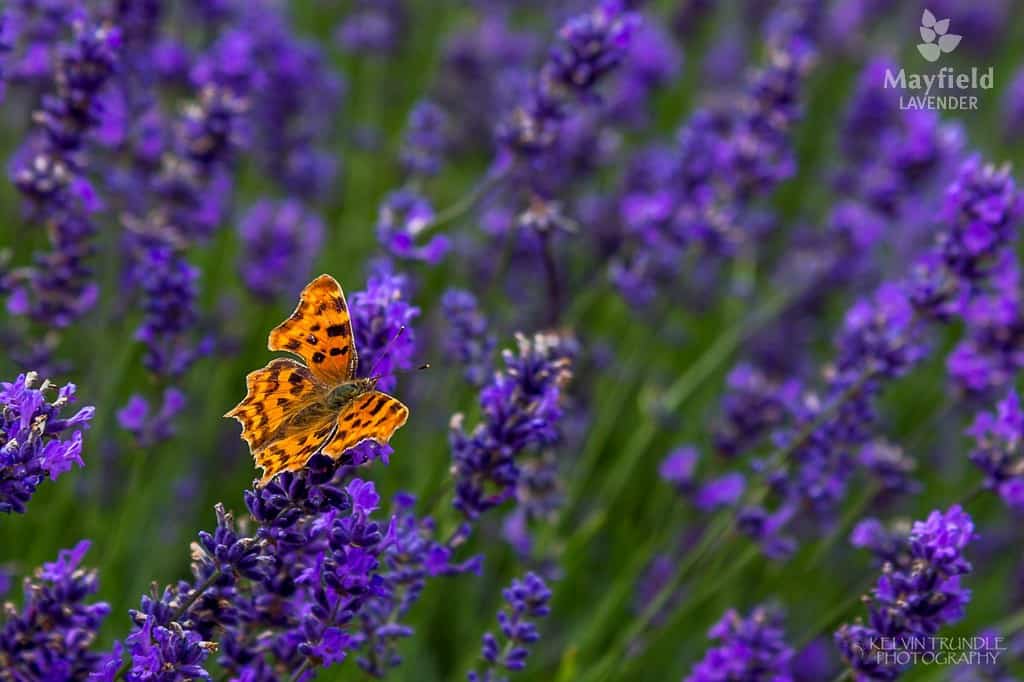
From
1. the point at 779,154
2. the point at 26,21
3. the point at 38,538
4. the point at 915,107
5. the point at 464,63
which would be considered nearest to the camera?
the point at 38,538

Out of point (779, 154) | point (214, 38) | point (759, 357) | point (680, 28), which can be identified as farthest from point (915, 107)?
point (214, 38)

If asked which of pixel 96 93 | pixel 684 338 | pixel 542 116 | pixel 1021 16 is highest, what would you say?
pixel 1021 16

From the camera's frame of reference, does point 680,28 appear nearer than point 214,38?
No

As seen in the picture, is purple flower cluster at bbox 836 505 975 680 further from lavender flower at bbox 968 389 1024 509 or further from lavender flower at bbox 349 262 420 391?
lavender flower at bbox 349 262 420 391

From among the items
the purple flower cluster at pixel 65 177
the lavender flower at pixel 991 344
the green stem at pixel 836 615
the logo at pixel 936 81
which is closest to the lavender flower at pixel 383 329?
the purple flower cluster at pixel 65 177

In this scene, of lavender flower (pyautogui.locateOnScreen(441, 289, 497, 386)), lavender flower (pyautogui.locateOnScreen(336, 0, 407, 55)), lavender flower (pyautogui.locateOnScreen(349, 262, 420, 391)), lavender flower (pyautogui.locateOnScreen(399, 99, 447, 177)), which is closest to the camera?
lavender flower (pyautogui.locateOnScreen(349, 262, 420, 391))

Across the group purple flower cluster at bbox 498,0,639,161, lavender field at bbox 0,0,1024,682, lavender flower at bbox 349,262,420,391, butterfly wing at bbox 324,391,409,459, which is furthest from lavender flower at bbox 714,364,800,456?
butterfly wing at bbox 324,391,409,459

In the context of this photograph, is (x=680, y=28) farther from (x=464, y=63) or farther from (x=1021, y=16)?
(x=1021, y=16)
